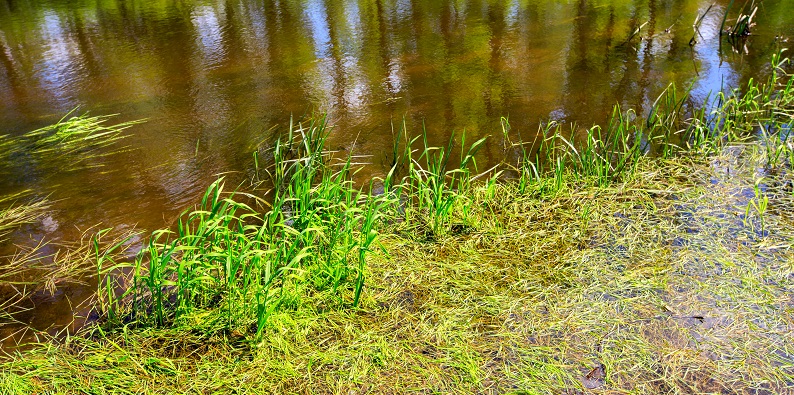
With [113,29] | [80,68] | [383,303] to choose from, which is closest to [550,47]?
[383,303]

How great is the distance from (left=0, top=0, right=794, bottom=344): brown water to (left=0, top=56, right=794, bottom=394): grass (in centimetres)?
53

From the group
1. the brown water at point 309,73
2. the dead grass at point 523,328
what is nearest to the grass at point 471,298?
the dead grass at point 523,328

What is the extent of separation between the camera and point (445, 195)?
2.97m

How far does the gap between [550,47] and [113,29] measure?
467cm

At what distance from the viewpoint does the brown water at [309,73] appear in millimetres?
3430

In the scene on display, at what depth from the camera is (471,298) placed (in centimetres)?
228

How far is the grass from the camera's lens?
192 cm

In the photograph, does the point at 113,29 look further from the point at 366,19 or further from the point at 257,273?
the point at 257,273

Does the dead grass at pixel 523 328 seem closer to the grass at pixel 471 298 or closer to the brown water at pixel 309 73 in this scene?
the grass at pixel 471 298

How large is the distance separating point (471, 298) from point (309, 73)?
3.09m

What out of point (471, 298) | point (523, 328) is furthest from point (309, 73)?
point (523, 328)

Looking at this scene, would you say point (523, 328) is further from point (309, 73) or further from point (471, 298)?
point (309, 73)

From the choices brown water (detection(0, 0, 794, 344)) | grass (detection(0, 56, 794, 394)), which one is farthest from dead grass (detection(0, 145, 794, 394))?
brown water (detection(0, 0, 794, 344))

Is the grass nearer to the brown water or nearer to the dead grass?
the dead grass
